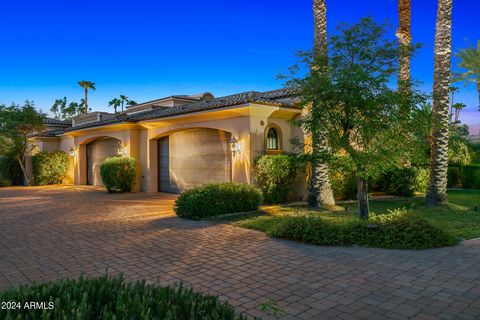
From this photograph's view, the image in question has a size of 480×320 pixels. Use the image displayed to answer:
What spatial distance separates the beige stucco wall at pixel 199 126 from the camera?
43.7ft

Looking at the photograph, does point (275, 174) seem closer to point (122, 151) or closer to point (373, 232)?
point (373, 232)

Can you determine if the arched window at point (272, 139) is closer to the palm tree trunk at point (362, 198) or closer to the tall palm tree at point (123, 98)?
the palm tree trunk at point (362, 198)

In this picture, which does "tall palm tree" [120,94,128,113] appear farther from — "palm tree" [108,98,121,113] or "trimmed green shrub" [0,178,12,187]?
"trimmed green shrub" [0,178,12,187]

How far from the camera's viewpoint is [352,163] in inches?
324

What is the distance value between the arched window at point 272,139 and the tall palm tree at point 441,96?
5.75 metres

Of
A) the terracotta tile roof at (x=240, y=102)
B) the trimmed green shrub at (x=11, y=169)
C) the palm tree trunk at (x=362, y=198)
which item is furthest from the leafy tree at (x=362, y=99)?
the trimmed green shrub at (x=11, y=169)

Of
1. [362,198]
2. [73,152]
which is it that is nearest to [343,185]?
[362,198]

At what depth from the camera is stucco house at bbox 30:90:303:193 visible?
13484 mm

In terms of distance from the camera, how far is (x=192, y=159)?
16672 mm

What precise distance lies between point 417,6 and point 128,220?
611 inches

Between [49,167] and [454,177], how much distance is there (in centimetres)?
2654

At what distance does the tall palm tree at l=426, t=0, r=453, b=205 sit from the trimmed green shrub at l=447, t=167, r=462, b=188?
427 inches

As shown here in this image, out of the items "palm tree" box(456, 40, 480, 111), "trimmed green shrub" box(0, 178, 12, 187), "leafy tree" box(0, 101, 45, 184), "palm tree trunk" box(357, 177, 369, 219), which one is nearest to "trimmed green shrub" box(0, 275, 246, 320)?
"palm tree trunk" box(357, 177, 369, 219)

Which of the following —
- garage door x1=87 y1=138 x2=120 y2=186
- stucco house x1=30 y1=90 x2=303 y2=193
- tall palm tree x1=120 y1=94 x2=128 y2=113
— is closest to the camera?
stucco house x1=30 y1=90 x2=303 y2=193
